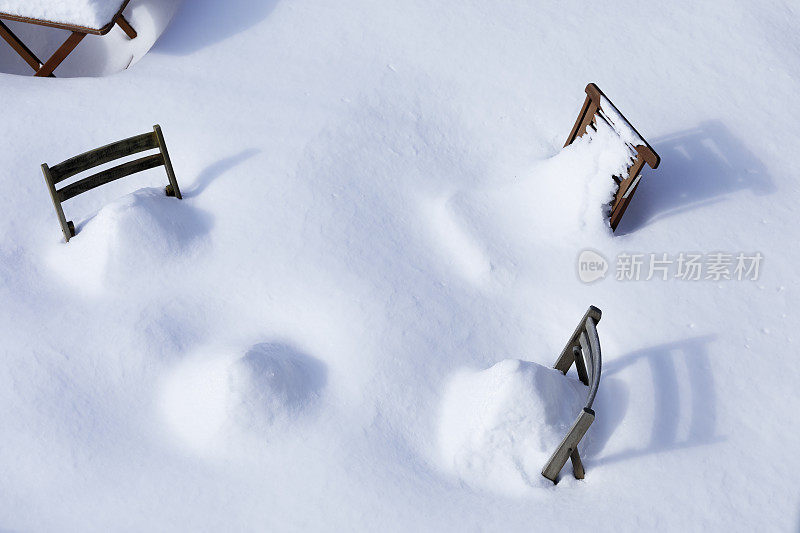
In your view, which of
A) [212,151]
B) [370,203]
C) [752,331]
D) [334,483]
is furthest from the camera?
[212,151]

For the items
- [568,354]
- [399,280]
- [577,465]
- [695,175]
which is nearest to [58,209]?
[399,280]

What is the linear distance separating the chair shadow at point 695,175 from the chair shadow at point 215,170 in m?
3.47

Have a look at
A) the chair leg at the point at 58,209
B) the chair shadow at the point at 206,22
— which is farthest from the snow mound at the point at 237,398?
the chair shadow at the point at 206,22

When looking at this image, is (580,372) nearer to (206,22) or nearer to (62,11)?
(206,22)

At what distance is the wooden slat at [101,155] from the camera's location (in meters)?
5.47

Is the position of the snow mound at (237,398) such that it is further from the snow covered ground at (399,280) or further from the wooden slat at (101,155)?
the wooden slat at (101,155)

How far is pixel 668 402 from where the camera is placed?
4.93 m

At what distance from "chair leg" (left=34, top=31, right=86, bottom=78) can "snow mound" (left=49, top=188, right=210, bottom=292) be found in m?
2.35

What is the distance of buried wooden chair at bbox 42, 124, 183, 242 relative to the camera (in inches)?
216

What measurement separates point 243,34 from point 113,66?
171 centimetres

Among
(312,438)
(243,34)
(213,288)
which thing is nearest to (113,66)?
(243,34)

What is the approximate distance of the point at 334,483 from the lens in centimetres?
459

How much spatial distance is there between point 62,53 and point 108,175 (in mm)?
2346

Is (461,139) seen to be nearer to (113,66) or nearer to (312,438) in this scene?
(312,438)
